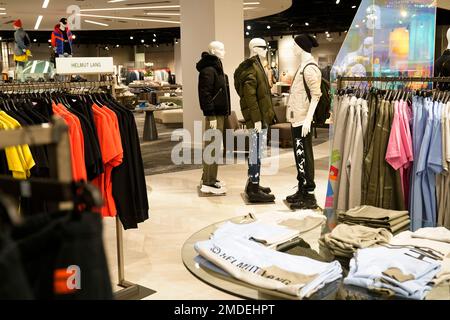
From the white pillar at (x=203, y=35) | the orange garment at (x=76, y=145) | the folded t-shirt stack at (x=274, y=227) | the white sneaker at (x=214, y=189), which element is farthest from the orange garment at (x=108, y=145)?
the white pillar at (x=203, y=35)

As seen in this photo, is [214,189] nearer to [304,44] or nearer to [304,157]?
[304,157]

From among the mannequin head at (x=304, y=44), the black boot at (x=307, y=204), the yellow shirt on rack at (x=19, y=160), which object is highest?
the mannequin head at (x=304, y=44)

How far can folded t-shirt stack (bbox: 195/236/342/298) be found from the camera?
1859 millimetres

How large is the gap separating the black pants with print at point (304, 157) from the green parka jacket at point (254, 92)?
0.42 metres

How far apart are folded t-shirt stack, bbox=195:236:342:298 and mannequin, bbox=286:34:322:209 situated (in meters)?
2.91

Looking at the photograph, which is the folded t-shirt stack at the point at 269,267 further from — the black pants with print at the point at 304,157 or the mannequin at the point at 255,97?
the mannequin at the point at 255,97

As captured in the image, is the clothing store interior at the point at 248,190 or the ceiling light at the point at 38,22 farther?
the ceiling light at the point at 38,22

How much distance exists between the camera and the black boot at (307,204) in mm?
5250

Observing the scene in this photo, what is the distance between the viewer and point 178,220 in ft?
16.5

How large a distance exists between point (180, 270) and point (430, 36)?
112 inches

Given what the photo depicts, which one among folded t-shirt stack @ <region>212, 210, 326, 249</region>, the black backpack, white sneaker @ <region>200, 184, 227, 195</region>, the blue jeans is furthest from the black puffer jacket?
folded t-shirt stack @ <region>212, 210, 326, 249</region>

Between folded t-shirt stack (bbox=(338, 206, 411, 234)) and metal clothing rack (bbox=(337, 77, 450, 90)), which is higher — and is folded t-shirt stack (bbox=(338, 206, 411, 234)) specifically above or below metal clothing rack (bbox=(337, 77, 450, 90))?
below

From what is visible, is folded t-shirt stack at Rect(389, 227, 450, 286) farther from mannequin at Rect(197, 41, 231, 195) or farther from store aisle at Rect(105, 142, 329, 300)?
mannequin at Rect(197, 41, 231, 195)

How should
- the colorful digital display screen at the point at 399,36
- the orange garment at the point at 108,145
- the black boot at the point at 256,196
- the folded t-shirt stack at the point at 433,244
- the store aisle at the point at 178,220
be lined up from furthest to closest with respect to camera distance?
the black boot at the point at 256,196, the colorful digital display screen at the point at 399,36, the store aisle at the point at 178,220, the orange garment at the point at 108,145, the folded t-shirt stack at the point at 433,244
